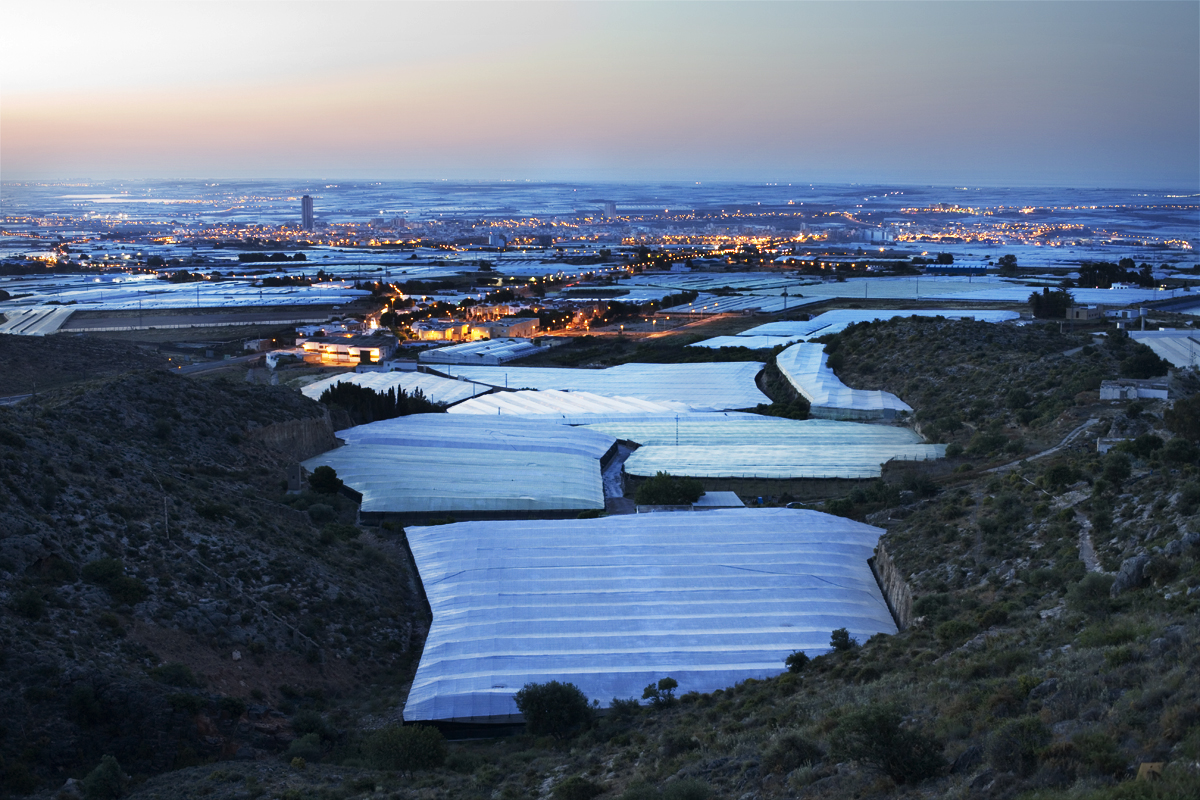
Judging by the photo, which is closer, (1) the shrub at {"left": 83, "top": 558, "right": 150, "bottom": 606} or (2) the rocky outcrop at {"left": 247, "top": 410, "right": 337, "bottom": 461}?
(1) the shrub at {"left": 83, "top": 558, "right": 150, "bottom": 606}

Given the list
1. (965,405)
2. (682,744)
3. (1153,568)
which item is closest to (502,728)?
(682,744)

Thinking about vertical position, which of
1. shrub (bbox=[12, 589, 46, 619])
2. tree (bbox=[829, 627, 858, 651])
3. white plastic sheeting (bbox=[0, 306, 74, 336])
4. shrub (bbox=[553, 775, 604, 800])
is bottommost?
white plastic sheeting (bbox=[0, 306, 74, 336])

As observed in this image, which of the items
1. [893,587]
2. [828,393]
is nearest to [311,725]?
[893,587]

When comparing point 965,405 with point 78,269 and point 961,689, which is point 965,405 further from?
point 78,269

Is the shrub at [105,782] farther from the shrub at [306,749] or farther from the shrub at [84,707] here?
the shrub at [306,749]

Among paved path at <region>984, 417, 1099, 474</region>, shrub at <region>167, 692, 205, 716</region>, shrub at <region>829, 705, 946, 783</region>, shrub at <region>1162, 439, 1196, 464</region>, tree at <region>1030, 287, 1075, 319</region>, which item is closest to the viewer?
shrub at <region>829, 705, 946, 783</region>

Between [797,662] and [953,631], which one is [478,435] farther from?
[953,631]

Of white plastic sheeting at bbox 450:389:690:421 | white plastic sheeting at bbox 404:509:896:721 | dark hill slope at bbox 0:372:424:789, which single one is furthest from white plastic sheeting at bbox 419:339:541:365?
white plastic sheeting at bbox 404:509:896:721

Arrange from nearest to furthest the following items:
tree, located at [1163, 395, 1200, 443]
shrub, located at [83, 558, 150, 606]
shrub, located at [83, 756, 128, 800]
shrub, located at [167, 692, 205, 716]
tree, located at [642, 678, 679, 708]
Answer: shrub, located at [83, 756, 128, 800]
shrub, located at [167, 692, 205, 716]
tree, located at [642, 678, 679, 708]
shrub, located at [83, 558, 150, 606]
tree, located at [1163, 395, 1200, 443]

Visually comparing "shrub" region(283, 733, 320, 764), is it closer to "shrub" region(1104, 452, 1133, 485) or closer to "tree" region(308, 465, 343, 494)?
"tree" region(308, 465, 343, 494)
